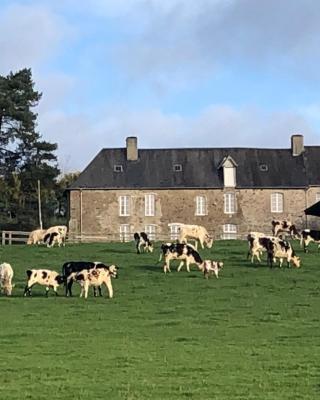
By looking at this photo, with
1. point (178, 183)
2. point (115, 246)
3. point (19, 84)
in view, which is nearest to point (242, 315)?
point (115, 246)

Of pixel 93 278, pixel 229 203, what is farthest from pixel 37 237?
pixel 229 203

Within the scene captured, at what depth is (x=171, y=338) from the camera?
16.1 meters

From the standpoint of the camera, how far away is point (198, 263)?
30.3 meters

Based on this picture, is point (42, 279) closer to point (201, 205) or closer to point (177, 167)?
point (201, 205)

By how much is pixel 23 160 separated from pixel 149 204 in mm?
11820

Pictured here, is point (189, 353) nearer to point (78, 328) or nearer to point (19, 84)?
point (78, 328)

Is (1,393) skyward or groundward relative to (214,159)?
groundward

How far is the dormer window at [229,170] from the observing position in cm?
6488

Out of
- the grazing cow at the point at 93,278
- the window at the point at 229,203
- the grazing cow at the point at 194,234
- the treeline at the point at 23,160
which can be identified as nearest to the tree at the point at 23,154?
the treeline at the point at 23,160

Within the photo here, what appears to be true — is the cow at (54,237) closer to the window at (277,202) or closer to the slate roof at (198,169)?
the slate roof at (198,169)

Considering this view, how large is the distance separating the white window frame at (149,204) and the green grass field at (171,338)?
1276 inches

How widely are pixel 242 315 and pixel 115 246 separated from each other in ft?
72.8

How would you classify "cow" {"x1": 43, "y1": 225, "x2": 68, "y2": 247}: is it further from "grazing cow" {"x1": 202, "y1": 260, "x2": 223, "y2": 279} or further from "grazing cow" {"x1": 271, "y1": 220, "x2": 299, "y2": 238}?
"grazing cow" {"x1": 202, "y1": 260, "x2": 223, "y2": 279}

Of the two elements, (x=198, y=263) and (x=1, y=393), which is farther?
(x=198, y=263)
